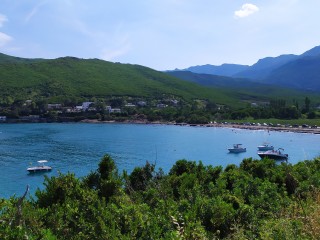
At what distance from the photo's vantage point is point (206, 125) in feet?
459

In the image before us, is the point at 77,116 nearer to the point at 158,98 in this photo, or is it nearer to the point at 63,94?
the point at 63,94

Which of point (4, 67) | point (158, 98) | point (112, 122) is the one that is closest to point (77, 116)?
point (112, 122)

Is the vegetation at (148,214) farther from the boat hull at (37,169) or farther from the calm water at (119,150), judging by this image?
the boat hull at (37,169)

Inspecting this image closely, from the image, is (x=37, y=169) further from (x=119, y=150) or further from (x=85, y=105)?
(x=85, y=105)

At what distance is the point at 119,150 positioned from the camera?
7538 cm

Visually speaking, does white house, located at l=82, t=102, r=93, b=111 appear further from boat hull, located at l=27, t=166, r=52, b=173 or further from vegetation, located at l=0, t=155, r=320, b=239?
vegetation, located at l=0, t=155, r=320, b=239

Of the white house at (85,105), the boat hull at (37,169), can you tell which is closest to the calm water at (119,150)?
the boat hull at (37,169)

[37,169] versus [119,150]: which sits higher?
[119,150]

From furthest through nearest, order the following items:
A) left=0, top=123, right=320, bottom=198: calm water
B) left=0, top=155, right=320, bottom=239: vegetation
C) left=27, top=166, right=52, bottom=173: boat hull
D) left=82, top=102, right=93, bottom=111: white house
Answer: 1. left=82, top=102, right=93, bottom=111: white house
2. left=0, top=123, right=320, bottom=198: calm water
3. left=27, top=166, right=52, bottom=173: boat hull
4. left=0, top=155, right=320, bottom=239: vegetation

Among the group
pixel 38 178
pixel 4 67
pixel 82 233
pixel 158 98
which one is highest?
pixel 4 67

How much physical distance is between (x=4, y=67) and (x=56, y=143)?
137 meters

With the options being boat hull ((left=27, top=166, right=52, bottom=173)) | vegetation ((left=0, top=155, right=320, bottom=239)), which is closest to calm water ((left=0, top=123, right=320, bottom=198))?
boat hull ((left=27, top=166, right=52, bottom=173))

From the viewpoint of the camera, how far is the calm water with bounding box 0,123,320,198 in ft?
181

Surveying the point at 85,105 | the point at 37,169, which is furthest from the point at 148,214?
the point at 85,105
